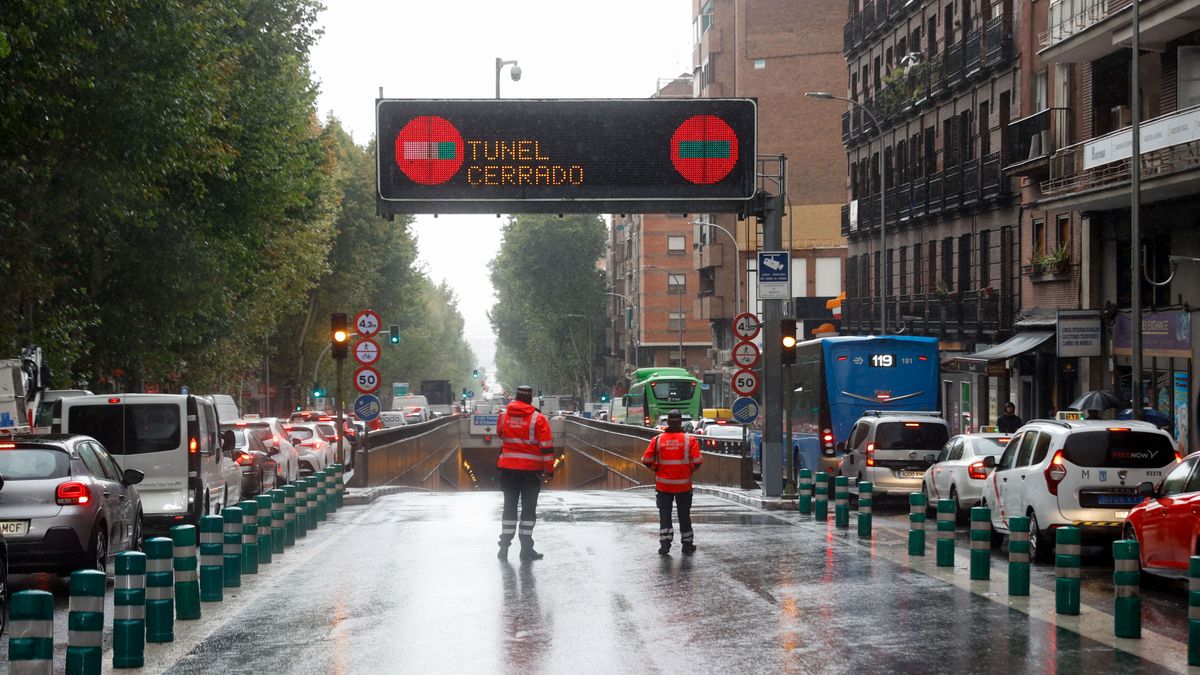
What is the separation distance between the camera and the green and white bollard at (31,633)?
8797 mm

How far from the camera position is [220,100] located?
1323 inches

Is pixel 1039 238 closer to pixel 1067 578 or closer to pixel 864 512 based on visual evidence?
pixel 864 512

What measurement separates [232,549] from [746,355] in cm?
1611

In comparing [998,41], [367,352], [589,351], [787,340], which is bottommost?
[367,352]

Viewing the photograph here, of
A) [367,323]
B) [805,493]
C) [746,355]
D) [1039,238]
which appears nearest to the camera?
[805,493]

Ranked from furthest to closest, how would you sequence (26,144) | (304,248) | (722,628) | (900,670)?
1. (304,248)
2. (26,144)
3. (722,628)
4. (900,670)

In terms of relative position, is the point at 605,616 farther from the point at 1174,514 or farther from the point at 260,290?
the point at 260,290

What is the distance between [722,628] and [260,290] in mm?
39043

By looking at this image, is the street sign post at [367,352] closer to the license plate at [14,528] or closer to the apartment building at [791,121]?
the license plate at [14,528]


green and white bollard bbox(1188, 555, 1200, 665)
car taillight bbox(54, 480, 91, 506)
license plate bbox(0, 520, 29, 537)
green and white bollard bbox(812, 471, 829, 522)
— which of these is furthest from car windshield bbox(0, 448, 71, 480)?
green and white bollard bbox(812, 471, 829, 522)

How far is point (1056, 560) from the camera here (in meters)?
13.8

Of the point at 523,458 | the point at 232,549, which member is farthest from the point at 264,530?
the point at 523,458

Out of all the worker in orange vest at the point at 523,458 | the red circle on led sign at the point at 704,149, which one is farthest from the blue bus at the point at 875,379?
the worker in orange vest at the point at 523,458

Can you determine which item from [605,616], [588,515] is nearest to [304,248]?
[588,515]
